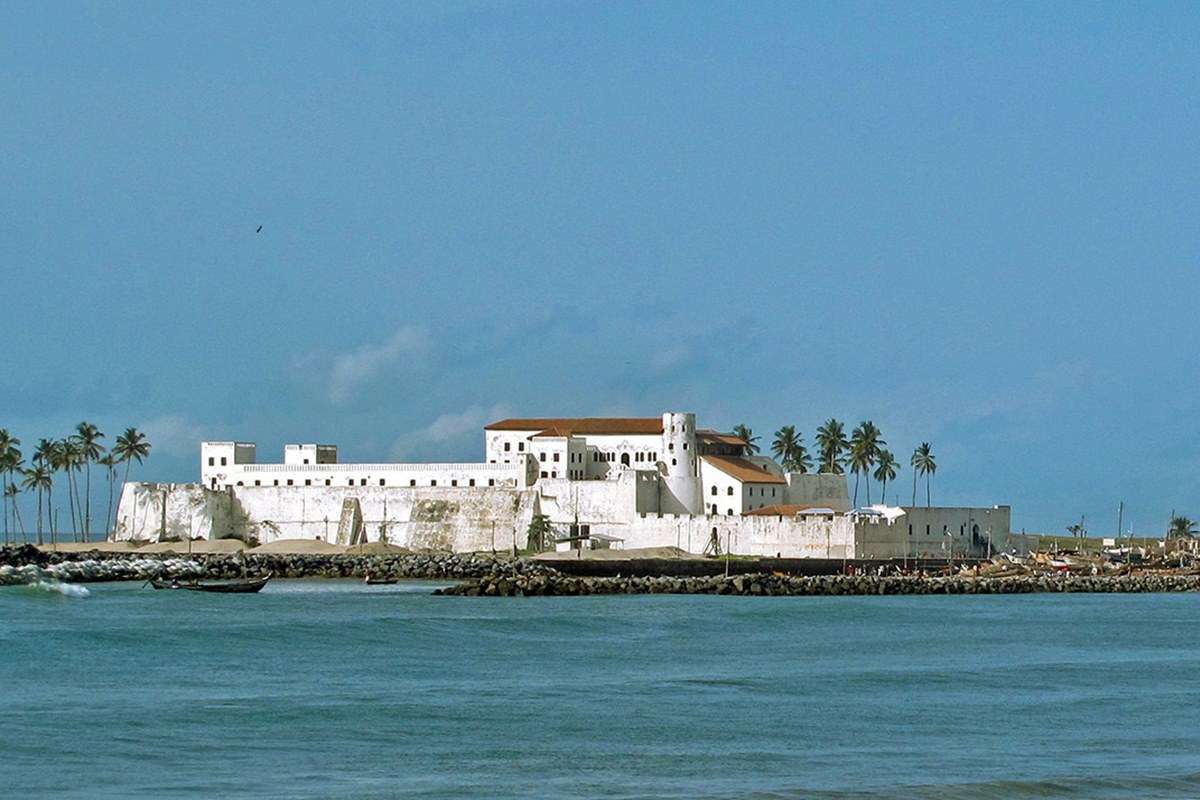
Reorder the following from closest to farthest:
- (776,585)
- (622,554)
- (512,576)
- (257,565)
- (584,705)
→ (584,705) → (776,585) → (512,576) → (622,554) → (257,565)

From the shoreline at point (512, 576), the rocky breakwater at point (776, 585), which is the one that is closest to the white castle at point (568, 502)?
the shoreline at point (512, 576)

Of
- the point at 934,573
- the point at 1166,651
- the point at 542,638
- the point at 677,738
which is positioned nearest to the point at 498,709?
the point at 677,738

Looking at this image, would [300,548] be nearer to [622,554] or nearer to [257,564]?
[257,564]

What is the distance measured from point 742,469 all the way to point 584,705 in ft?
194

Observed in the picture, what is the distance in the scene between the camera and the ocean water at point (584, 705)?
2453 centimetres

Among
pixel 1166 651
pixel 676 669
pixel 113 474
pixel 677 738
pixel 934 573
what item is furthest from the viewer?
pixel 113 474

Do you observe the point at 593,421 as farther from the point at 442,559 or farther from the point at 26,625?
the point at 26,625

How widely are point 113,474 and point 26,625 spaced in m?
62.5

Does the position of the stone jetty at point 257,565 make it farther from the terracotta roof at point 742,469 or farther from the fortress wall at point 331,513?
the terracotta roof at point 742,469

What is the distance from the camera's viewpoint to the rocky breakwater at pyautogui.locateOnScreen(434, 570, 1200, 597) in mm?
68812

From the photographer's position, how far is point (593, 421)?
9744cm

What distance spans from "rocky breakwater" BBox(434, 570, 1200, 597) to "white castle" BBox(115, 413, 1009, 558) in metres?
8.30

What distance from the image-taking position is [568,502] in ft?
299

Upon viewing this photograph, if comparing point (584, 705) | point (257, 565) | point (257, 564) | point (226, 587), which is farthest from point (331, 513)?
point (584, 705)
